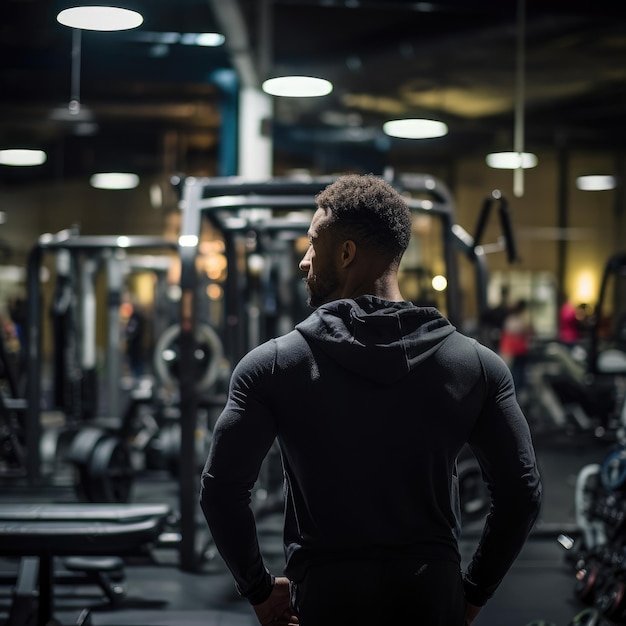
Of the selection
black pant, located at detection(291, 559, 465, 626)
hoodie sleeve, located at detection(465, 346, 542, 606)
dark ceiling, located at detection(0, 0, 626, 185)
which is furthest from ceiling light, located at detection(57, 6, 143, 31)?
black pant, located at detection(291, 559, 465, 626)

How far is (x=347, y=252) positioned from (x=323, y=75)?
7607 mm

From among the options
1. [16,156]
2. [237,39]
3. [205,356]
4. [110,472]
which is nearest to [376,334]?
[110,472]

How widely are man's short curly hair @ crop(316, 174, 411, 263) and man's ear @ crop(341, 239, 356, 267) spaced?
1 cm

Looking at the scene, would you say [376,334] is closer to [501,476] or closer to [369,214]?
[369,214]

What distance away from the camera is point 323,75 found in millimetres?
8781

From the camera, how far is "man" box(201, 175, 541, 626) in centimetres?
142

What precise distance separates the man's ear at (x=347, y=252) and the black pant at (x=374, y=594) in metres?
0.47

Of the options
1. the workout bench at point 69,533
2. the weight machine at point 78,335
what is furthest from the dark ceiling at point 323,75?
the workout bench at point 69,533

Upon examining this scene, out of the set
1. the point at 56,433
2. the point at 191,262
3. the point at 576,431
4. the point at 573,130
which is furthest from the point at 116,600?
the point at 573,130

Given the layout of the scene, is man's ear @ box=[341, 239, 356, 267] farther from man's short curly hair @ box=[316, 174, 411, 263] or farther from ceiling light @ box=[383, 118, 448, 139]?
ceiling light @ box=[383, 118, 448, 139]

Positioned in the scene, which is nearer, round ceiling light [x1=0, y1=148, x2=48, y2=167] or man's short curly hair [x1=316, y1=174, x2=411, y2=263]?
man's short curly hair [x1=316, y1=174, x2=411, y2=263]

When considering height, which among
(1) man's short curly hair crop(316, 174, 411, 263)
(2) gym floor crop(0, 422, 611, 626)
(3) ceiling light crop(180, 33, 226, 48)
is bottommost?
(2) gym floor crop(0, 422, 611, 626)

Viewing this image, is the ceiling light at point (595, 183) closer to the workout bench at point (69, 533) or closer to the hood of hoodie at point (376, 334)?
the workout bench at point (69, 533)

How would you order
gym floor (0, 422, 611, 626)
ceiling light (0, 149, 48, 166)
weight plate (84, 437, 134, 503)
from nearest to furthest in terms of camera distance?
gym floor (0, 422, 611, 626)
weight plate (84, 437, 134, 503)
ceiling light (0, 149, 48, 166)
